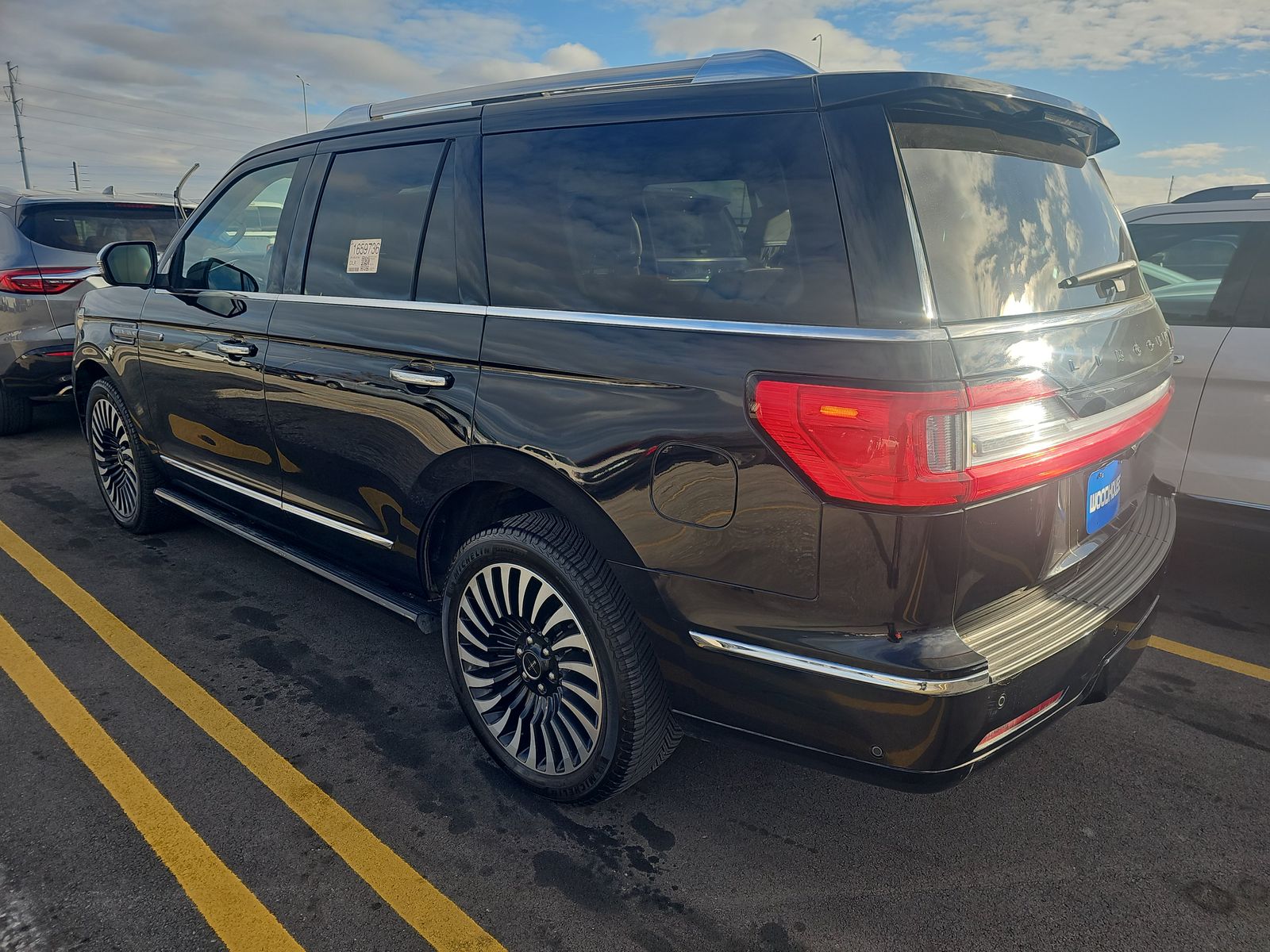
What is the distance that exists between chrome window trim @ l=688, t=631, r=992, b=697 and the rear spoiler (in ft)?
3.95

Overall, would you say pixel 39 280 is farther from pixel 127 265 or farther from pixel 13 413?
pixel 127 265

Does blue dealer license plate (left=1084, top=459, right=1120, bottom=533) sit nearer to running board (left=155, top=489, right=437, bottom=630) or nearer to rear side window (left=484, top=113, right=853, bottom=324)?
rear side window (left=484, top=113, right=853, bottom=324)

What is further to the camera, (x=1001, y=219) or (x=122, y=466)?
(x=122, y=466)

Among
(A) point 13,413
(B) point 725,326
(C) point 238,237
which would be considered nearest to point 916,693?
(B) point 725,326

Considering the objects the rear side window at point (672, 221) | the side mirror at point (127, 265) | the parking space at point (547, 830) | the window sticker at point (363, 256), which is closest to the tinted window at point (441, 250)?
the rear side window at point (672, 221)

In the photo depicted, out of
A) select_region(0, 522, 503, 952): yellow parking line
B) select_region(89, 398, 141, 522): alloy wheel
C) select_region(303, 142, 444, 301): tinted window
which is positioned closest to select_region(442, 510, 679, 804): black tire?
select_region(0, 522, 503, 952): yellow parking line

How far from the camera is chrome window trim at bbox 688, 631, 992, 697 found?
1.79 m

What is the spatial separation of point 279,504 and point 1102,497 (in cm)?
280

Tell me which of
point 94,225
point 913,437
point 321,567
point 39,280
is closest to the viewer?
point 913,437

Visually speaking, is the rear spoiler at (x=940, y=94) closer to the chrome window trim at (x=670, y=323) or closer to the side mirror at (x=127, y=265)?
the chrome window trim at (x=670, y=323)

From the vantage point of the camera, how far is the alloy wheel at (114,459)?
4508 mm

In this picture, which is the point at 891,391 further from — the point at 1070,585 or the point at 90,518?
the point at 90,518

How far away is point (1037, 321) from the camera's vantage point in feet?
6.61

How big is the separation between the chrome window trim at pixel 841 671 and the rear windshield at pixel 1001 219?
0.75 meters
